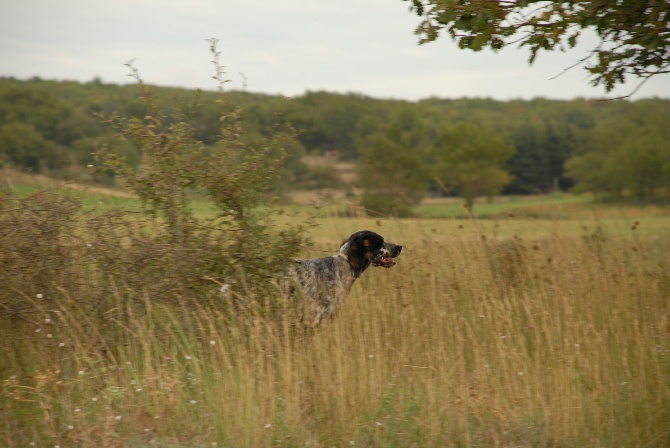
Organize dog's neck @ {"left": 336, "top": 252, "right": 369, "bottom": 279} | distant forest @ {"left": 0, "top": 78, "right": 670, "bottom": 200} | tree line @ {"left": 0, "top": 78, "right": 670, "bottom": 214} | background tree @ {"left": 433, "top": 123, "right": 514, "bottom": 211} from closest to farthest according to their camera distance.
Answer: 1. dog's neck @ {"left": 336, "top": 252, "right": 369, "bottom": 279}
2. distant forest @ {"left": 0, "top": 78, "right": 670, "bottom": 200}
3. tree line @ {"left": 0, "top": 78, "right": 670, "bottom": 214}
4. background tree @ {"left": 433, "top": 123, "right": 514, "bottom": 211}

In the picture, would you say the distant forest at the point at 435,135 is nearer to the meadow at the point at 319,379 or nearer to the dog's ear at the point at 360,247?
the dog's ear at the point at 360,247

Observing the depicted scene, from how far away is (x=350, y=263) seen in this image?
6.39m

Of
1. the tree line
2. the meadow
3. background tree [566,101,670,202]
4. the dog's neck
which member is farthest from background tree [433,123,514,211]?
the meadow

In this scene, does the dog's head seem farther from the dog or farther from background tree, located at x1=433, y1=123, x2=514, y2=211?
background tree, located at x1=433, y1=123, x2=514, y2=211

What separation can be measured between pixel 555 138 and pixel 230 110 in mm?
79705

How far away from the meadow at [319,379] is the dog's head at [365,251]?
1.40ft

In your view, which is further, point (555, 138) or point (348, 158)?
point (555, 138)

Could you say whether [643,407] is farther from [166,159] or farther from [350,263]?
[166,159]

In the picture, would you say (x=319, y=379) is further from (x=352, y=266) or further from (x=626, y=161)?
(x=626, y=161)

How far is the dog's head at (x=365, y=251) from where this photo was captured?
6.40 metres

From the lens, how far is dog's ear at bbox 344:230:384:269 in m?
6.40

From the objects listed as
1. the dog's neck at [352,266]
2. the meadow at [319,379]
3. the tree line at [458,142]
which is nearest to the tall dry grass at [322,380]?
the meadow at [319,379]

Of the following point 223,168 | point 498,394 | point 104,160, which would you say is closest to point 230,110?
point 223,168

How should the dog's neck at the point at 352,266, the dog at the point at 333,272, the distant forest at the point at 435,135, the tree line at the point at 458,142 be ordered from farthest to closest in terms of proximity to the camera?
the tree line at the point at 458,142 → the distant forest at the point at 435,135 → the dog's neck at the point at 352,266 → the dog at the point at 333,272
